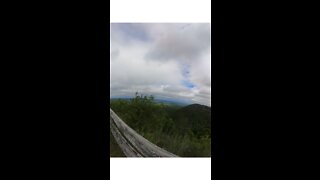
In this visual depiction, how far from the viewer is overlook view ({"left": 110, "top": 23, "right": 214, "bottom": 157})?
6.29 m

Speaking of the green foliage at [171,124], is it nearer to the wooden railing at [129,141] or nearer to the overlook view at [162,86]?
the overlook view at [162,86]

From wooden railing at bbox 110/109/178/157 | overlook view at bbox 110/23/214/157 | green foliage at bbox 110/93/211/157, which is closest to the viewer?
wooden railing at bbox 110/109/178/157

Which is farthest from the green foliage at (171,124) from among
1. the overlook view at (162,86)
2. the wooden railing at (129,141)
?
the wooden railing at (129,141)

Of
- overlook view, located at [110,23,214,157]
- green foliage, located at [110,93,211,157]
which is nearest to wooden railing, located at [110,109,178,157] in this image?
overlook view, located at [110,23,214,157]

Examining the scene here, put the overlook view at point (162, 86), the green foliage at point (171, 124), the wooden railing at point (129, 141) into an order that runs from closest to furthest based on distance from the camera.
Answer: the wooden railing at point (129, 141)
the overlook view at point (162, 86)
the green foliage at point (171, 124)

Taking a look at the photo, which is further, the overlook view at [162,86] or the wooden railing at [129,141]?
the overlook view at [162,86]

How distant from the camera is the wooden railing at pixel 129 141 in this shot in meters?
6.18

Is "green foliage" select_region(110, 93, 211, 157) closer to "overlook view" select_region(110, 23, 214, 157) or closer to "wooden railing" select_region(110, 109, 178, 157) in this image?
"overlook view" select_region(110, 23, 214, 157)

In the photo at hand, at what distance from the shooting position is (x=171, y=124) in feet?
21.3
